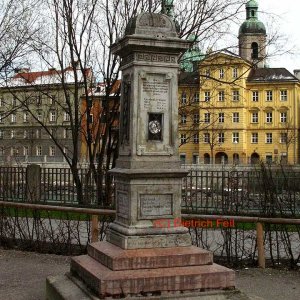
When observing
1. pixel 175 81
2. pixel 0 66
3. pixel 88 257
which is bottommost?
pixel 88 257

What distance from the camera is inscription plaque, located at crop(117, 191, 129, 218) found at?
6.99 meters

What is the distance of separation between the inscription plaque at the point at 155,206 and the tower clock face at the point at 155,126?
0.84 metres

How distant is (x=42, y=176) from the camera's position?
58.6ft

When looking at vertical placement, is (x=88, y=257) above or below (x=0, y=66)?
below

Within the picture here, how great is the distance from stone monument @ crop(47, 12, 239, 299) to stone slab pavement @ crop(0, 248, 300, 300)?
0.96 meters

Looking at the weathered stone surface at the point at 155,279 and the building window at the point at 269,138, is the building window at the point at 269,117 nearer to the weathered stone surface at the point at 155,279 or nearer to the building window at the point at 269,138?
the building window at the point at 269,138

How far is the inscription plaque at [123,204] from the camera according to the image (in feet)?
22.9

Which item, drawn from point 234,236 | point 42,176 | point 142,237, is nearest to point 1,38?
point 42,176

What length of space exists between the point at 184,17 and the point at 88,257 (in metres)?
13.1

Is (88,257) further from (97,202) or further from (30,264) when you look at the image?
(97,202)

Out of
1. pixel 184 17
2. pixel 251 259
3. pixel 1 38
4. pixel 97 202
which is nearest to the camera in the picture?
pixel 251 259

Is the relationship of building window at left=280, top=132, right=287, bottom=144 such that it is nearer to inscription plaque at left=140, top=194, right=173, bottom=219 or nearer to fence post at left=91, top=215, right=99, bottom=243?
fence post at left=91, top=215, right=99, bottom=243

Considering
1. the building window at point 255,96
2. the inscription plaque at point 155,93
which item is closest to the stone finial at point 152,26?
the inscription plaque at point 155,93

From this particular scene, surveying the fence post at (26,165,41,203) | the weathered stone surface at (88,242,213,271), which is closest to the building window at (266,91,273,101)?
the fence post at (26,165,41,203)
